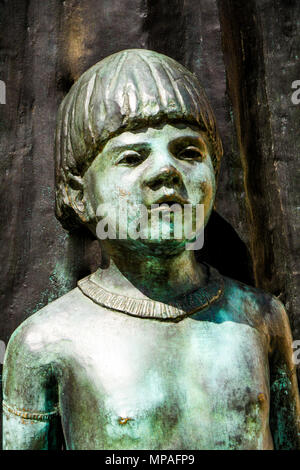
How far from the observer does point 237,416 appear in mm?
1567

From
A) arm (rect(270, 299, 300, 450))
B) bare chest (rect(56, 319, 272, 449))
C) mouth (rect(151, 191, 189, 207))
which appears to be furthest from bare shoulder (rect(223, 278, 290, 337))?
mouth (rect(151, 191, 189, 207))

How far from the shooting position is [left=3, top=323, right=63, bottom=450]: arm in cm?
162

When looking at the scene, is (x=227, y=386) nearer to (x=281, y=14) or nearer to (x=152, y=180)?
(x=152, y=180)

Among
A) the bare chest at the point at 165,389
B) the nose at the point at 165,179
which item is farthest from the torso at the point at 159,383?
the nose at the point at 165,179

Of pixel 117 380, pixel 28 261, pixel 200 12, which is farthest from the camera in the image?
pixel 200 12

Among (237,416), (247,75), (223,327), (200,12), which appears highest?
(200,12)

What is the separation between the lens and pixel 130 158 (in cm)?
161

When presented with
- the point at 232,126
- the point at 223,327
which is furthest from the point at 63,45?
the point at 223,327

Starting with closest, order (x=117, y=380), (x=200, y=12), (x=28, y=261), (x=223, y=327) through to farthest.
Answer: (x=117, y=380) < (x=223, y=327) < (x=28, y=261) < (x=200, y=12)

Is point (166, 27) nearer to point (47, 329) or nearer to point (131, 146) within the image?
point (131, 146)

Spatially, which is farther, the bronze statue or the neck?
the neck

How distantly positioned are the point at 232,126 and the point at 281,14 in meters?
0.46

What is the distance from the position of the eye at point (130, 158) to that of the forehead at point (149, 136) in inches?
1.0

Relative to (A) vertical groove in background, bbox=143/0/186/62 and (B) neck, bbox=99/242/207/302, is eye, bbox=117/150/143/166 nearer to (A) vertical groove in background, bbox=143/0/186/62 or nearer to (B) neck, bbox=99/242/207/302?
(B) neck, bbox=99/242/207/302
